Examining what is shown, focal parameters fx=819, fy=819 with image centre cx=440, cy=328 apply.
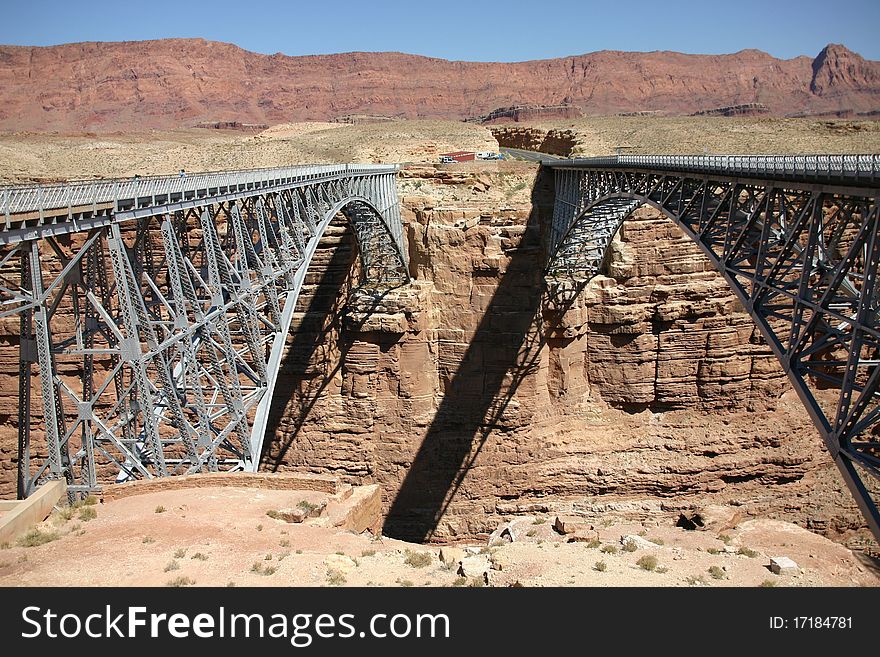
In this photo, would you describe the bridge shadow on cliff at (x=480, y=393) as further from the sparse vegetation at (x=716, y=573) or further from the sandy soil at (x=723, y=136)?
the sparse vegetation at (x=716, y=573)

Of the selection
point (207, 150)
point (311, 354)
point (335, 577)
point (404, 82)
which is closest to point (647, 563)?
point (335, 577)

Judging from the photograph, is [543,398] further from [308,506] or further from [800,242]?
[308,506]

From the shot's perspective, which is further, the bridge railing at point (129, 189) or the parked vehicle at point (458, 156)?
the parked vehicle at point (458, 156)

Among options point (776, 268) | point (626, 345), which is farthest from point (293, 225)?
point (626, 345)

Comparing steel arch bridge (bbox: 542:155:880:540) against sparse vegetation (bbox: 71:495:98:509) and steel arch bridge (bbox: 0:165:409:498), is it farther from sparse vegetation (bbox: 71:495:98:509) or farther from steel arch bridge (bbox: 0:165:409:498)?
sparse vegetation (bbox: 71:495:98:509)

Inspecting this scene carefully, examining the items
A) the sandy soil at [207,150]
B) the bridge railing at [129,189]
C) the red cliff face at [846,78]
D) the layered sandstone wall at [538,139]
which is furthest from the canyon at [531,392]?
the red cliff face at [846,78]
